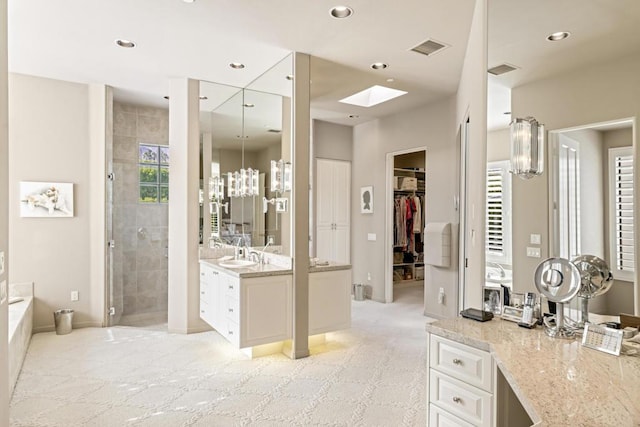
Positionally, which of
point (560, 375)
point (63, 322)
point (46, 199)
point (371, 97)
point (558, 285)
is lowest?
point (63, 322)

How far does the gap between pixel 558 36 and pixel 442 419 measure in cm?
187

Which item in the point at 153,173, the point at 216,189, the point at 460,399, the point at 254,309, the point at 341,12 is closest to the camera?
the point at 460,399

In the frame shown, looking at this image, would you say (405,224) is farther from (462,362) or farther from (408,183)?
(462,362)

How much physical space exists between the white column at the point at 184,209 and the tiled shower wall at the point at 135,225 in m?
1.26

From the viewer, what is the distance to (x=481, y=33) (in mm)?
2410

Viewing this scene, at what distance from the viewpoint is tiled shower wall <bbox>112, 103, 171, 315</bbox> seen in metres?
5.32

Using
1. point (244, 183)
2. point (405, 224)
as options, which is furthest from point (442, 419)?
point (405, 224)

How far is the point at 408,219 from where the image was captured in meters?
7.10

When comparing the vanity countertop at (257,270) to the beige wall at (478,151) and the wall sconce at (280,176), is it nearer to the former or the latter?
the wall sconce at (280,176)

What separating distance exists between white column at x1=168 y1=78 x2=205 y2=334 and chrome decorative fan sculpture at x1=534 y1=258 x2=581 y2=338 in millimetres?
3667

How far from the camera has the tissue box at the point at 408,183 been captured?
717 cm

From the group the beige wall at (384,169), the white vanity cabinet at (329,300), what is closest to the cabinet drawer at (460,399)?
the white vanity cabinet at (329,300)

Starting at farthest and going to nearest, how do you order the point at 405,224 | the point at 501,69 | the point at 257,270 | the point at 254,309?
the point at 405,224 < the point at 257,270 < the point at 254,309 < the point at 501,69

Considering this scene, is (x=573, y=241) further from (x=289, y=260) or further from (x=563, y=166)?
A: (x=289, y=260)
